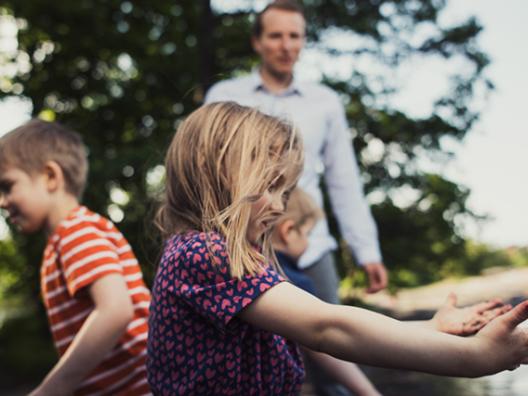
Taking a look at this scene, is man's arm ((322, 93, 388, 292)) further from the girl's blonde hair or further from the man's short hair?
the girl's blonde hair

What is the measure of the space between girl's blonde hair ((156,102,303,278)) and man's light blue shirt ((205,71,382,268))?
1607 millimetres

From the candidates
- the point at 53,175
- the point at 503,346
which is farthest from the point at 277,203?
the point at 53,175

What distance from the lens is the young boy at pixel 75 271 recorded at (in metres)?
2.00

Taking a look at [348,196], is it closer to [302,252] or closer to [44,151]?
[302,252]

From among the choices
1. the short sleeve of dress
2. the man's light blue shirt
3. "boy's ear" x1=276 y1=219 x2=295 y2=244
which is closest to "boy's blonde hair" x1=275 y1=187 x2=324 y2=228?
"boy's ear" x1=276 y1=219 x2=295 y2=244

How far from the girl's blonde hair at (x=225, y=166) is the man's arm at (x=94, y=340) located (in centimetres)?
31

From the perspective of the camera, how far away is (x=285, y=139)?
179 centimetres

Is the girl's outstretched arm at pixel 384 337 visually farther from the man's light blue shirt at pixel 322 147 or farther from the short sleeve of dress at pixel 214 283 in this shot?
the man's light blue shirt at pixel 322 147

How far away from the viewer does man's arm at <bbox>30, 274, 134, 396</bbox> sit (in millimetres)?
1975

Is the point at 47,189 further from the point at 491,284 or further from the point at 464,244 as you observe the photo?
the point at 491,284

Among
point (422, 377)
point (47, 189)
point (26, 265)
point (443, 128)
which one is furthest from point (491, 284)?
point (47, 189)

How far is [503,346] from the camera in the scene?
127 cm

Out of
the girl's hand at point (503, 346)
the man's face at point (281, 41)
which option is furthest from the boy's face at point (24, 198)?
the man's face at point (281, 41)

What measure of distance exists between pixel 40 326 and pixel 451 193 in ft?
21.3
